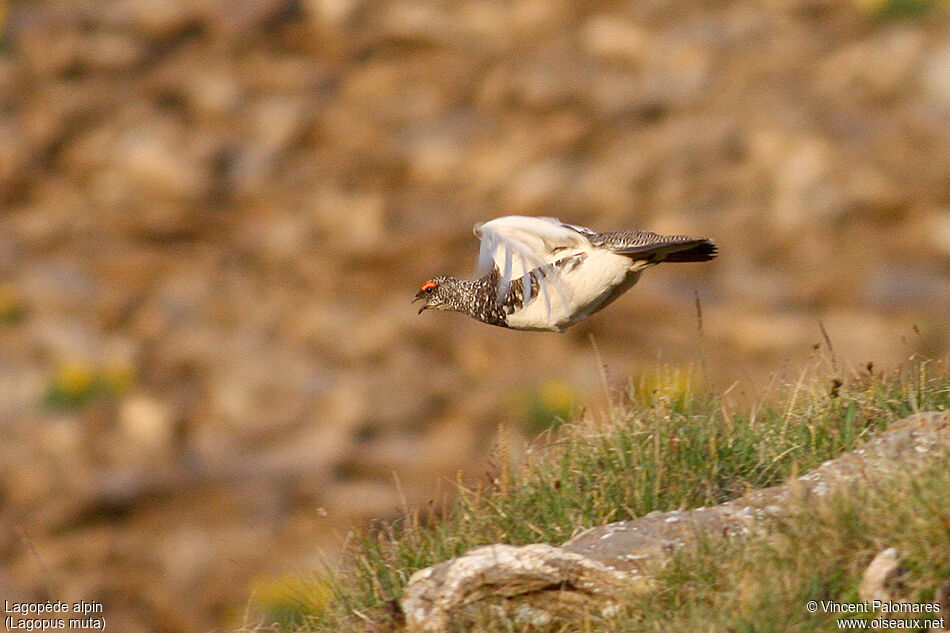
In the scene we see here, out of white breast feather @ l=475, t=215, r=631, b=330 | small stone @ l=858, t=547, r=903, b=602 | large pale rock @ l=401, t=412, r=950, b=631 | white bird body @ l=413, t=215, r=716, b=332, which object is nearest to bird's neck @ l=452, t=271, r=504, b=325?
white bird body @ l=413, t=215, r=716, b=332

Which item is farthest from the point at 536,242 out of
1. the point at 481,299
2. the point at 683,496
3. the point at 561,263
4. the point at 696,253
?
the point at 683,496

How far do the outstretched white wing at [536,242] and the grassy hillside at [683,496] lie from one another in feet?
2.63

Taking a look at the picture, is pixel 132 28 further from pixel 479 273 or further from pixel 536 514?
pixel 536 514

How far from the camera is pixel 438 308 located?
6957 mm

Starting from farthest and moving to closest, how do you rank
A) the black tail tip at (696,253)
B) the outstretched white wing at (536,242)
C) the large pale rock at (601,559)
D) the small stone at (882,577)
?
1. the outstretched white wing at (536,242)
2. the black tail tip at (696,253)
3. the large pale rock at (601,559)
4. the small stone at (882,577)

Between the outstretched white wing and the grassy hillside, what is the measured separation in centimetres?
80

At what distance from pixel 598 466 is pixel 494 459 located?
58cm

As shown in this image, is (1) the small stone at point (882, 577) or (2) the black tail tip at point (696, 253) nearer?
(1) the small stone at point (882, 577)

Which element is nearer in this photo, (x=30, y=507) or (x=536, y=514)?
(x=536, y=514)

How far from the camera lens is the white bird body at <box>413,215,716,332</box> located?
5621 mm

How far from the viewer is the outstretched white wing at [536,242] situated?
579 cm

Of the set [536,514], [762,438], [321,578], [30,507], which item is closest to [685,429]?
[762,438]

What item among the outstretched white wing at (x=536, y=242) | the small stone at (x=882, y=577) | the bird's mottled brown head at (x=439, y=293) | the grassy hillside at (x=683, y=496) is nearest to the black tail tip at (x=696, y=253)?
the outstretched white wing at (x=536, y=242)

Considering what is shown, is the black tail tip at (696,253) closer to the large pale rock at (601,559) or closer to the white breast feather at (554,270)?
the white breast feather at (554,270)
